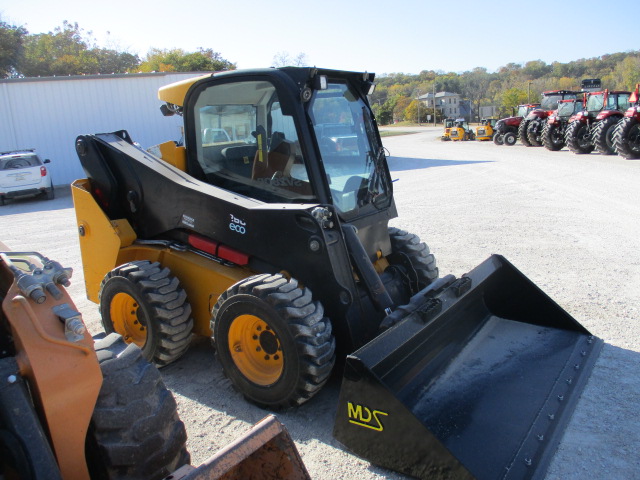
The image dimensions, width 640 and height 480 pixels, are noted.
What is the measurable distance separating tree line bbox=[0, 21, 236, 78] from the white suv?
25.4m

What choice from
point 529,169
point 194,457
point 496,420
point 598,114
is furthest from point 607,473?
point 598,114

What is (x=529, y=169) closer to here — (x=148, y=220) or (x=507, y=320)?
(x=507, y=320)

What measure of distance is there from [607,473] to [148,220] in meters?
3.84

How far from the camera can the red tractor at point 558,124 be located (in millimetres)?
22109

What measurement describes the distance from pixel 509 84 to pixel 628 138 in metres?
73.2

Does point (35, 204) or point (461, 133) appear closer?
point (35, 204)

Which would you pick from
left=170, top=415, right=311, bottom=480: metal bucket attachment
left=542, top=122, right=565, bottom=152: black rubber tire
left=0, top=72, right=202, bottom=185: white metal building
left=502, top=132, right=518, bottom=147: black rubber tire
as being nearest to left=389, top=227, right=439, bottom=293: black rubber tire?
left=170, top=415, right=311, bottom=480: metal bucket attachment

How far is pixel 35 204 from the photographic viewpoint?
628 inches

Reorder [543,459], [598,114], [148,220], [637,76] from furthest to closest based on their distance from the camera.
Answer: [637,76], [598,114], [148,220], [543,459]

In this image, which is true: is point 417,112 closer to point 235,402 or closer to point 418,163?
point 418,163

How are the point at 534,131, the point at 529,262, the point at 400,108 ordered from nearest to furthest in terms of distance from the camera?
the point at 529,262
the point at 534,131
the point at 400,108

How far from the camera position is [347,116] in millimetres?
4418

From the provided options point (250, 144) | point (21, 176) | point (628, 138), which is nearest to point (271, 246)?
point (250, 144)

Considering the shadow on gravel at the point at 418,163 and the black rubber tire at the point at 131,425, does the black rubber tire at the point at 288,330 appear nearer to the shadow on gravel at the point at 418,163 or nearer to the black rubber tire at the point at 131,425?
the black rubber tire at the point at 131,425
